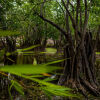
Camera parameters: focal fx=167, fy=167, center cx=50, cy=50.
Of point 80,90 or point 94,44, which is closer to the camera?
point 80,90

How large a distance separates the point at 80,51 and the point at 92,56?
0.69 meters

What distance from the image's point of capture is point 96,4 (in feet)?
22.2

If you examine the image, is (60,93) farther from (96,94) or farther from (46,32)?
(46,32)

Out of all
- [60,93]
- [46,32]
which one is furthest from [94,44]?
[46,32]

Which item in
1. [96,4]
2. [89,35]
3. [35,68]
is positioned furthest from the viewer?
[96,4]

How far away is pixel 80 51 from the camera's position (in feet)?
17.8

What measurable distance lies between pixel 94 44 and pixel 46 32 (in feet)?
47.7

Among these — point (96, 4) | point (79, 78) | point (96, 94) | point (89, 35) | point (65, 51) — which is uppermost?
point (96, 4)

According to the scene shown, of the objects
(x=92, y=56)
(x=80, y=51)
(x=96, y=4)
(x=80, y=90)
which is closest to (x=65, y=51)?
(x=80, y=51)

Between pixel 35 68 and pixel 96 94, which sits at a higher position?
pixel 35 68

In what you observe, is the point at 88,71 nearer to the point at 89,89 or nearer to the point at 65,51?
the point at 89,89

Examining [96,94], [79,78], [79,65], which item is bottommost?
[96,94]

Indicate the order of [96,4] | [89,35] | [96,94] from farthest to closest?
[96,4]
[89,35]
[96,94]

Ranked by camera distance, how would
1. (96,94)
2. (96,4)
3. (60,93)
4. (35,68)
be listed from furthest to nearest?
(96,4), (96,94), (60,93), (35,68)
